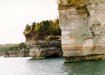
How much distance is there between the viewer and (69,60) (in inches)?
2913

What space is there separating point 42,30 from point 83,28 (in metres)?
32.5

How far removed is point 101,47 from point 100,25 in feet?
9.89

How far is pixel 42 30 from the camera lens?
105250 millimetres

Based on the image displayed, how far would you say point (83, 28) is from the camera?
73.4m

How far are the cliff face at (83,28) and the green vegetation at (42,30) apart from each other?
1166 inches

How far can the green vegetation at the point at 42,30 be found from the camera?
341 ft

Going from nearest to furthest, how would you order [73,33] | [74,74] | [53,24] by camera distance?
[74,74], [73,33], [53,24]

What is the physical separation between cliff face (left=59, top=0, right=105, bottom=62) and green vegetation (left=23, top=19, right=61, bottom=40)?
29626 millimetres

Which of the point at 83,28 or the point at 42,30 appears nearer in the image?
the point at 83,28

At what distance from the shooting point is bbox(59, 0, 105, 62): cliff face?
72312 mm

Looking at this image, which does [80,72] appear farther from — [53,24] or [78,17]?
[53,24]

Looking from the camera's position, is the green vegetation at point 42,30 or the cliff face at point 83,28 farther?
the green vegetation at point 42,30

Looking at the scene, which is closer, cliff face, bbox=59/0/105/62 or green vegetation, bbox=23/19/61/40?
cliff face, bbox=59/0/105/62

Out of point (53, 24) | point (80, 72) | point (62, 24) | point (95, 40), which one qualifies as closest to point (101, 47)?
point (95, 40)
